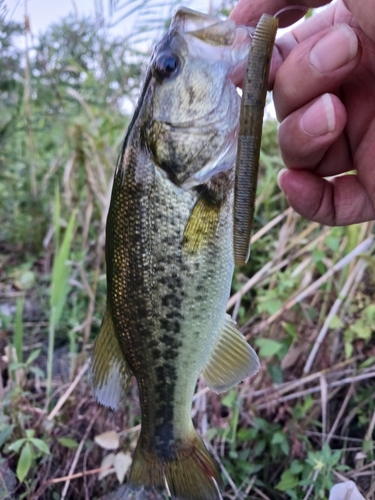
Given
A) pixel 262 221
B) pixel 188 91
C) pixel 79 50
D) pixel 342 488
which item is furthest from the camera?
pixel 79 50

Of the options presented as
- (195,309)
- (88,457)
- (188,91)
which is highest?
(188,91)

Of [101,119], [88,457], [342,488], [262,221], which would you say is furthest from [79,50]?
[342,488]

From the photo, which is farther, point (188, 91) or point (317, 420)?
point (317, 420)

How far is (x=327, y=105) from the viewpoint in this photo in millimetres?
1002

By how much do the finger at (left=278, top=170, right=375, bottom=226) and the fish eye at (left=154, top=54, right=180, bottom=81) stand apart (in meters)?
0.53

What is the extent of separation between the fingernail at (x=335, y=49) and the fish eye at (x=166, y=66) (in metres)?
0.29

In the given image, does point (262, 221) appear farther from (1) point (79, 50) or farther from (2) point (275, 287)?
(1) point (79, 50)

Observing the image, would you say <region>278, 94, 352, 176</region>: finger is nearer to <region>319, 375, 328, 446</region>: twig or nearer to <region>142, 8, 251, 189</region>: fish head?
<region>142, 8, 251, 189</region>: fish head

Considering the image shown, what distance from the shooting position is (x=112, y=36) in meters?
2.41

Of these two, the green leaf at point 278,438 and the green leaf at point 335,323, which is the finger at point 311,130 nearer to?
the green leaf at point 335,323

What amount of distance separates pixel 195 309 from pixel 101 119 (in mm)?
1700

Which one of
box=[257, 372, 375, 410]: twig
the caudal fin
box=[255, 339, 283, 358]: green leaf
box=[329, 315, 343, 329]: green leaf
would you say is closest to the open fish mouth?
the caudal fin

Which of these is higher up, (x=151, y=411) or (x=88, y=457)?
(x=151, y=411)

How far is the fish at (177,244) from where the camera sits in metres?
0.94
